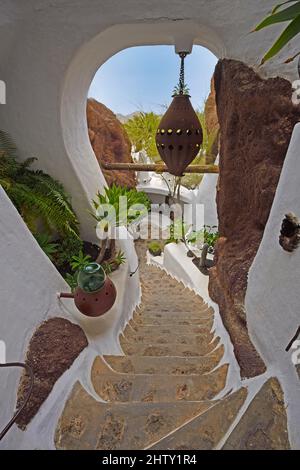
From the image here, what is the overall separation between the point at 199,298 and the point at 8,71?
3.13 metres

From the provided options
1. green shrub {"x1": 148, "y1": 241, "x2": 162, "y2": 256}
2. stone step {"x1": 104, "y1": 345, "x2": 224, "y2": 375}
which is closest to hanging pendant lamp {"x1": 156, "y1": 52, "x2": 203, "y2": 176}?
stone step {"x1": 104, "y1": 345, "x2": 224, "y2": 375}

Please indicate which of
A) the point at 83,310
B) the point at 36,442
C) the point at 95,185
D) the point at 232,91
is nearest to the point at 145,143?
the point at 95,185

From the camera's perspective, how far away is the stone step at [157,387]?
1554mm

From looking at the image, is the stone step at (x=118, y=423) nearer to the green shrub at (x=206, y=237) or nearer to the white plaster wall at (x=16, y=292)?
the white plaster wall at (x=16, y=292)

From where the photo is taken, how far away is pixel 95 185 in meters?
3.33

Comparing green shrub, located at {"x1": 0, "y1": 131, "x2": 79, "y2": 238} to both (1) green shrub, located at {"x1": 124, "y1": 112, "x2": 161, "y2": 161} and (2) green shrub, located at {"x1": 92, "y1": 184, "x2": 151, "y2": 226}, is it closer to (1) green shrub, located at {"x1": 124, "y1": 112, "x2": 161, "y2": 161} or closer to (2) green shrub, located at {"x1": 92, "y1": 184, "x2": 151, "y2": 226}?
(2) green shrub, located at {"x1": 92, "y1": 184, "x2": 151, "y2": 226}

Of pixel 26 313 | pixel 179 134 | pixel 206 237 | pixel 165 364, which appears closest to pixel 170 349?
pixel 165 364

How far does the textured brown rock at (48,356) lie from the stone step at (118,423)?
6cm

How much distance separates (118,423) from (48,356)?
0.51 metres

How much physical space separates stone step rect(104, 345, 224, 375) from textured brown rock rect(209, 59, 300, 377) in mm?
230

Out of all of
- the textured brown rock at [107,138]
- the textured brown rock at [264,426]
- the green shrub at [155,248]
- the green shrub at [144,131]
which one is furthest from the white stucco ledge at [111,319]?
the green shrub at [144,131]

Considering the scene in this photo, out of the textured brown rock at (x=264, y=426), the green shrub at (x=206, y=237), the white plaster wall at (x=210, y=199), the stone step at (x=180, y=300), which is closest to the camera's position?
the textured brown rock at (x=264, y=426)

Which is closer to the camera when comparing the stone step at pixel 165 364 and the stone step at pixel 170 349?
the stone step at pixel 165 364
